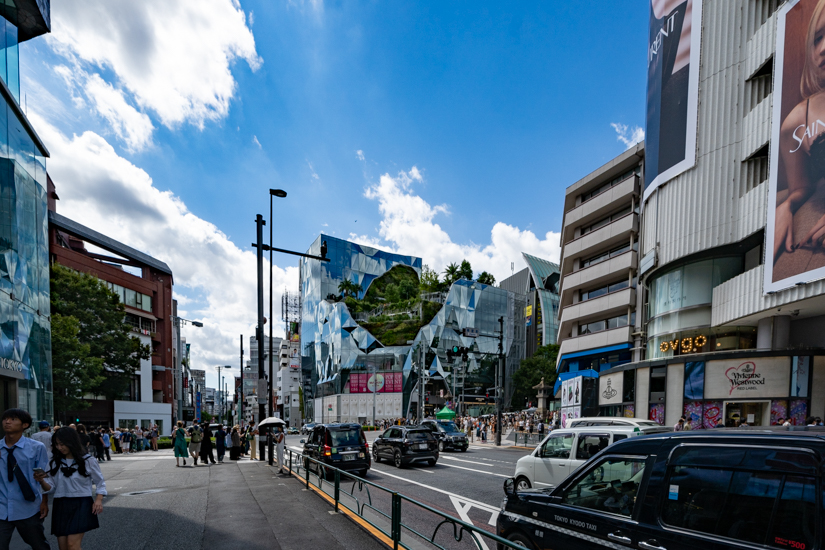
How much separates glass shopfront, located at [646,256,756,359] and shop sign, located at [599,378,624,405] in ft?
8.69

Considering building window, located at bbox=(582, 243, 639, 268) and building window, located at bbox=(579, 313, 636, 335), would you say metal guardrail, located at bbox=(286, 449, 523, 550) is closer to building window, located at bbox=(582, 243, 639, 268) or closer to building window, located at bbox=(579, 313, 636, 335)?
building window, located at bbox=(579, 313, 636, 335)

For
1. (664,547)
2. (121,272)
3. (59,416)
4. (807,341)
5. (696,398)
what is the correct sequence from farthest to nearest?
(121,272) < (59,416) < (696,398) < (807,341) < (664,547)

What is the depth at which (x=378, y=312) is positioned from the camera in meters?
103

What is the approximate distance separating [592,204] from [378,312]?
6997 centimetres

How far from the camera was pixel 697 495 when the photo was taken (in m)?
3.46

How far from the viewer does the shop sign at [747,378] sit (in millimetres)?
19047

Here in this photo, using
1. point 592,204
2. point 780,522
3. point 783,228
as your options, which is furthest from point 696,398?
point 780,522

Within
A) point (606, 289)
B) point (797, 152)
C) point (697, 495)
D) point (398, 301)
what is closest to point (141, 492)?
point (697, 495)

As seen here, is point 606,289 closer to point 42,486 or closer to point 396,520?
point 396,520

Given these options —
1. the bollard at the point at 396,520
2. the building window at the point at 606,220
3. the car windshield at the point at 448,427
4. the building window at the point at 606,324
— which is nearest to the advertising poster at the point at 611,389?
the building window at the point at 606,324

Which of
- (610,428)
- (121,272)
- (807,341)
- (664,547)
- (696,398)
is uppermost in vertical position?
(121,272)

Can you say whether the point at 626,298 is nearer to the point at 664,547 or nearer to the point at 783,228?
the point at 783,228

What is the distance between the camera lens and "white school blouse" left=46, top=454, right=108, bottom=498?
4961mm

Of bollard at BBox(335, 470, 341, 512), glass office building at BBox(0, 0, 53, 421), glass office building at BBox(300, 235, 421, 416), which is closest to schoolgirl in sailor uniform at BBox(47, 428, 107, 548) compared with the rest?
bollard at BBox(335, 470, 341, 512)
